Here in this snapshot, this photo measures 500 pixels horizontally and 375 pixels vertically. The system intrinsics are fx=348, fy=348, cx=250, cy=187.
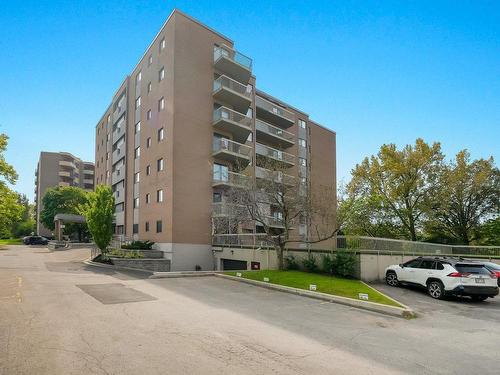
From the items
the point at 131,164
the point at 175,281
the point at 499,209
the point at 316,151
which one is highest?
the point at 316,151

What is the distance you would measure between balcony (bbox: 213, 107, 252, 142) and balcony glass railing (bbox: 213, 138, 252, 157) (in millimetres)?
1433

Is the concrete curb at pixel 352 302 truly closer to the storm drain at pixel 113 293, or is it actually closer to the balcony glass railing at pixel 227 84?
the storm drain at pixel 113 293

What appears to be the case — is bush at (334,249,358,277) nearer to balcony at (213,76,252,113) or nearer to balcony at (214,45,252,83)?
balcony at (213,76,252,113)

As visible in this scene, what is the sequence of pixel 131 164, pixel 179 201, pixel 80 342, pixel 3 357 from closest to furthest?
pixel 3 357
pixel 80 342
pixel 179 201
pixel 131 164

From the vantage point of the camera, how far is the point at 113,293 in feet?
40.9

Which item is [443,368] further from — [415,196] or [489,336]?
[415,196]

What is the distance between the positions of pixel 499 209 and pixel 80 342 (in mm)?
47221

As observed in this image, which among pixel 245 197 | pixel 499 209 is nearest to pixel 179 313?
pixel 245 197

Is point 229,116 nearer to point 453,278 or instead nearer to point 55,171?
point 453,278

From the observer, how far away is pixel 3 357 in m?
5.67

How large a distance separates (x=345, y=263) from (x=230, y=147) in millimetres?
15712

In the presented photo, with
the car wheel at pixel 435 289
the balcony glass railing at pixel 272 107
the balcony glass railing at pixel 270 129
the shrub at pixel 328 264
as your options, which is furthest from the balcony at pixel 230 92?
the car wheel at pixel 435 289

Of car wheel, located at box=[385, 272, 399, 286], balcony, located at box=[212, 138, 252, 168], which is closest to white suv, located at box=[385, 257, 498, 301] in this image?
car wheel, located at box=[385, 272, 399, 286]

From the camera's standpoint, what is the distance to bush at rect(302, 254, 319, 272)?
19.7m
